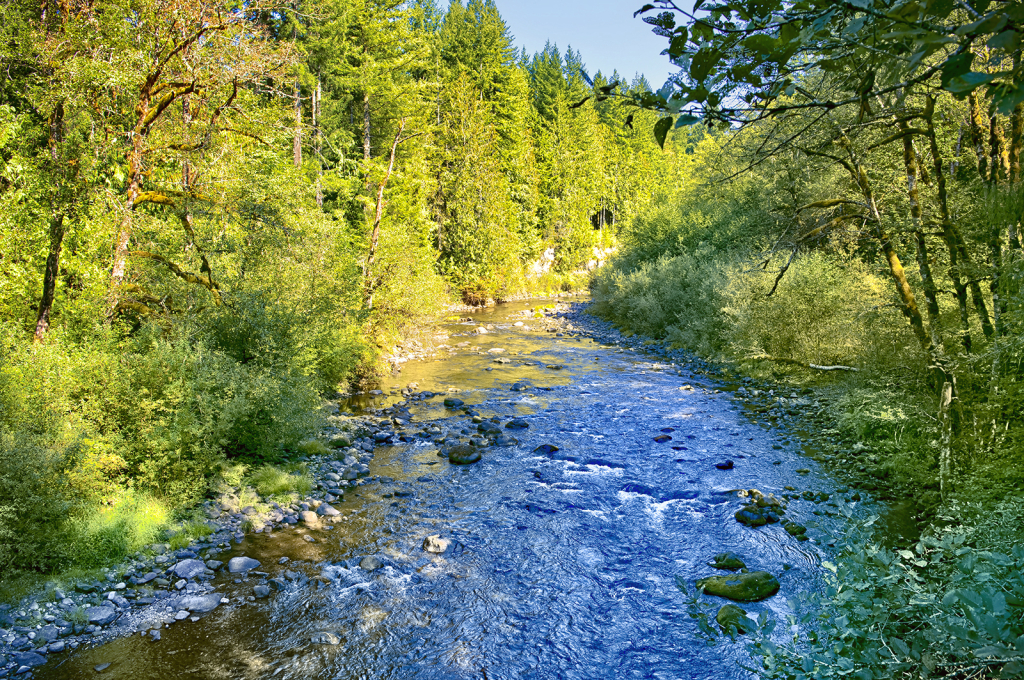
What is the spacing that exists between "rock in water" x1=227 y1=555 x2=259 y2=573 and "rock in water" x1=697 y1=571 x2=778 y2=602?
18.1ft

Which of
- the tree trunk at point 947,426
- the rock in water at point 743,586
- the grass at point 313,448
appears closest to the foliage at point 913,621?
the rock in water at point 743,586

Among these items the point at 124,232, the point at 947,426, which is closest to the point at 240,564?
the point at 124,232

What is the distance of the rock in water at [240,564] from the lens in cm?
724

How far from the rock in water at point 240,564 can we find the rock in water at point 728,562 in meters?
5.82

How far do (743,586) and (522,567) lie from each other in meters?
2.63

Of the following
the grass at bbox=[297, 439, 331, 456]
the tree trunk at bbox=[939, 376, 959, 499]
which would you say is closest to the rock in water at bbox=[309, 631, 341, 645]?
the grass at bbox=[297, 439, 331, 456]

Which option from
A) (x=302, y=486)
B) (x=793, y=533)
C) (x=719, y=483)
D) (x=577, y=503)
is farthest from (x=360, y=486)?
(x=793, y=533)

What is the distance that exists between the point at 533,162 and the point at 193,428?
143 feet

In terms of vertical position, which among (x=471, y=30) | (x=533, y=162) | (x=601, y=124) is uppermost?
(x=471, y=30)

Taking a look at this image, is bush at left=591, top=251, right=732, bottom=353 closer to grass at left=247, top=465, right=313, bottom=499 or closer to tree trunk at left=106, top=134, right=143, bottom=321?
grass at left=247, top=465, right=313, bottom=499

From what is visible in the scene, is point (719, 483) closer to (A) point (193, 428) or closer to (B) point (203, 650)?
(B) point (203, 650)

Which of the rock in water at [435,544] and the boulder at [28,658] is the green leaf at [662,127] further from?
the boulder at [28,658]

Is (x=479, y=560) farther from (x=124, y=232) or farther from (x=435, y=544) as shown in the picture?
(x=124, y=232)

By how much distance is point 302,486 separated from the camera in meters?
9.49
